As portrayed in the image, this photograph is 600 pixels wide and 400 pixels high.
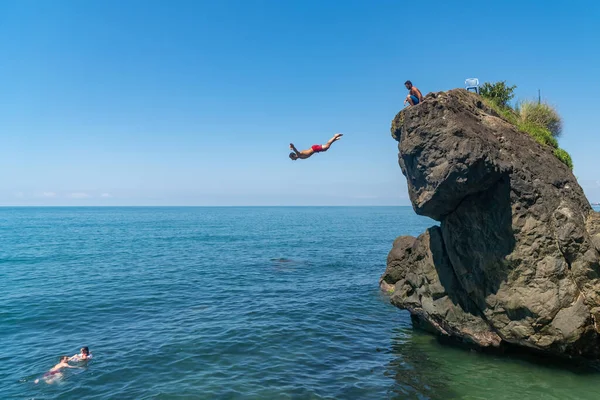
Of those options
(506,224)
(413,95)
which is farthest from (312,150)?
(506,224)

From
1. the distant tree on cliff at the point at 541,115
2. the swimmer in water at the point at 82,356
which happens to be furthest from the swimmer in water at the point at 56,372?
the distant tree on cliff at the point at 541,115

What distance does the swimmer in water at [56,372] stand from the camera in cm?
1691

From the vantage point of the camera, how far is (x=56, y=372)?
57.3 ft

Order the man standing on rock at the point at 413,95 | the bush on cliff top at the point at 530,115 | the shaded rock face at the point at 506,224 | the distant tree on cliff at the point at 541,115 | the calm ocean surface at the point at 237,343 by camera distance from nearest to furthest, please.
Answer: the shaded rock face at the point at 506,224
the calm ocean surface at the point at 237,343
the man standing on rock at the point at 413,95
the bush on cliff top at the point at 530,115
the distant tree on cliff at the point at 541,115

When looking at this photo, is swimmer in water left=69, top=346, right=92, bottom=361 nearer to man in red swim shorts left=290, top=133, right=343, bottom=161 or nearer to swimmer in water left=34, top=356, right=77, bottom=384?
swimmer in water left=34, top=356, right=77, bottom=384

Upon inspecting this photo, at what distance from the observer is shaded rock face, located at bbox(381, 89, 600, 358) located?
584 inches

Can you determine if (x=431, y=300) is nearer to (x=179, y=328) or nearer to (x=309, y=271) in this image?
(x=179, y=328)

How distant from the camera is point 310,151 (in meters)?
18.9

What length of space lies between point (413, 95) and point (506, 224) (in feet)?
23.4

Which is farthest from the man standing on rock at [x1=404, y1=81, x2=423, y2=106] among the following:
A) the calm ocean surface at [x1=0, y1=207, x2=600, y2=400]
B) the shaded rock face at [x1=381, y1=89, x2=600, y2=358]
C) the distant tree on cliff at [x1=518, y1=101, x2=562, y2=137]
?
the calm ocean surface at [x1=0, y1=207, x2=600, y2=400]

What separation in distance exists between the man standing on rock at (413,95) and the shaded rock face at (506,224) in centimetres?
84

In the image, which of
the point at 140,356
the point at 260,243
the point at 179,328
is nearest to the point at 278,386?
the point at 140,356

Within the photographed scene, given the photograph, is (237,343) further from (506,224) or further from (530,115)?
(530,115)

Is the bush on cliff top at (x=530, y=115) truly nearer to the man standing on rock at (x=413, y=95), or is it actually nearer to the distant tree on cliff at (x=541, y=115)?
the distant tree on cliff at (x=541, y=115)
